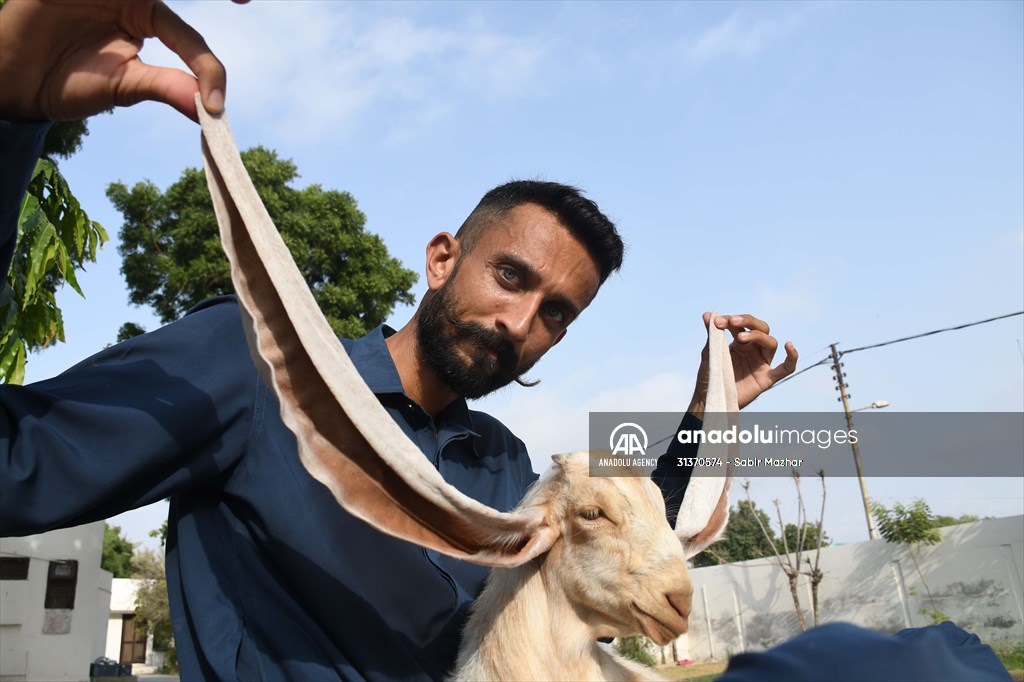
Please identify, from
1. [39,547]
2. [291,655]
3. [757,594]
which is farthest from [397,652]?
[757,594]

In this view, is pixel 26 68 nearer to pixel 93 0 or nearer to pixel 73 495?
pixel 93 0

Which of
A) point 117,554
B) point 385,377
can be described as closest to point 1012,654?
point 385,377

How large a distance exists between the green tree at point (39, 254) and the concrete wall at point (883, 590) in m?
15.0

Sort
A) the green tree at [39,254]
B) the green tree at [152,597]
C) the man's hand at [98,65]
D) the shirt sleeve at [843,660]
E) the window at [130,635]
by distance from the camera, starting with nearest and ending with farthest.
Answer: the shirt sleeve at [843,660], the man's hand at [98,65], the green tree at [39,254], the green tree at [152,597], the window at [130,635]

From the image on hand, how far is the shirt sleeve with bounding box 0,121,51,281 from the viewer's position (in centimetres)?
136

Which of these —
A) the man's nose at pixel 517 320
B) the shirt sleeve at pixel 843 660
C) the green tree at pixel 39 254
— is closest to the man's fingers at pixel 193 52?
the shirt sleeve at pixel 843 660

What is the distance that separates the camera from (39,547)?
65.5 ft

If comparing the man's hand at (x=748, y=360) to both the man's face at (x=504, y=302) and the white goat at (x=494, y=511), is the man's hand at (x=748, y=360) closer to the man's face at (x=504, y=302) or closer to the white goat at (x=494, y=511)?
the white goat at (x=494, y=511)

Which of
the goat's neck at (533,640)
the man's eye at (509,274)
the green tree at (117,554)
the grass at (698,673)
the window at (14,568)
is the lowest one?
the grass at (698,673)

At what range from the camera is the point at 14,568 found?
19406 mm

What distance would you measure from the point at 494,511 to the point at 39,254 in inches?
158

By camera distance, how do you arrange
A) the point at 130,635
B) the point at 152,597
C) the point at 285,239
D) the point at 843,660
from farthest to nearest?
the point at 130,635 < the point at 152,597 < the point at 285,239 < the point at 843,660

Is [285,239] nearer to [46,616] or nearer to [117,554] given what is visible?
[46,616]

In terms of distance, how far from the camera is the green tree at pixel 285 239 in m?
16.6
